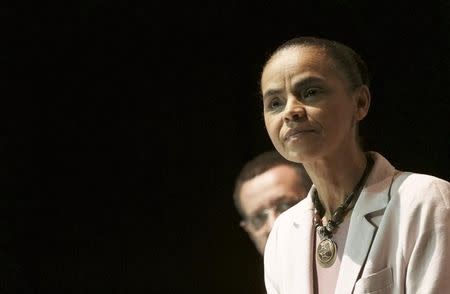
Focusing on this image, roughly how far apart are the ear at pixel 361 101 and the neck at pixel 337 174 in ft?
0.17

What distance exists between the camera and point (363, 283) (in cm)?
96

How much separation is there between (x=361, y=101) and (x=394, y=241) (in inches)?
9.2

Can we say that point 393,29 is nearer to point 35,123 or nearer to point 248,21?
point 248,21

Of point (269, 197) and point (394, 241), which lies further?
point (269, 197)

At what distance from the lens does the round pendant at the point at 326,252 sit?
106cm

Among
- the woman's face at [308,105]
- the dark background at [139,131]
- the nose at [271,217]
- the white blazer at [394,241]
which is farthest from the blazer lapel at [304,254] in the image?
the dark background at [139,131]

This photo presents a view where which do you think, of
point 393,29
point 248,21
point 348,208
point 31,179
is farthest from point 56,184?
point 348,208

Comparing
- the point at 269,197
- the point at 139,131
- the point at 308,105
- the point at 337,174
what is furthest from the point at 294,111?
the point at 139,131

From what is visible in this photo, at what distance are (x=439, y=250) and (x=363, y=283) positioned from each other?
0.36ft

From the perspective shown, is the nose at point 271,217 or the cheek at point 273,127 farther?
the nose at point 271,217

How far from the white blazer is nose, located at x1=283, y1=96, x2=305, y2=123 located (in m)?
0.15

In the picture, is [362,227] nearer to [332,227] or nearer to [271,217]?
[332,227]

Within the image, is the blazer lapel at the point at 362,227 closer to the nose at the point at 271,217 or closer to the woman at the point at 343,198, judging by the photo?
the woman at the point at 343,198

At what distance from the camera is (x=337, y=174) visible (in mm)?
1081
